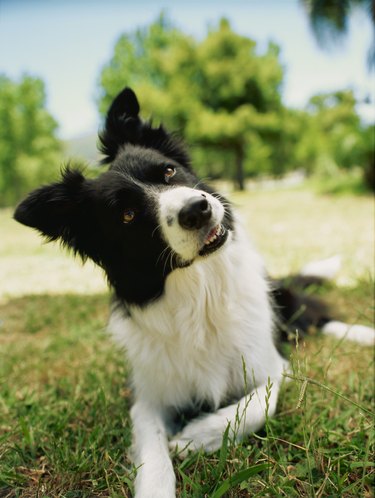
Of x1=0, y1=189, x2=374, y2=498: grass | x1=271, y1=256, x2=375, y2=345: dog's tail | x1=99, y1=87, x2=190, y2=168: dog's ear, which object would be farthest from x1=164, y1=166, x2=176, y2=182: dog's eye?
x1=0, y1=189, x2=374, y2=498: grass

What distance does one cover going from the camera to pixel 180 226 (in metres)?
2.01

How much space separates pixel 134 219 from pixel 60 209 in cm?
43

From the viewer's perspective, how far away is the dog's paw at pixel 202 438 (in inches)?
73.9

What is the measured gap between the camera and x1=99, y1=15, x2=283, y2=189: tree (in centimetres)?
2166

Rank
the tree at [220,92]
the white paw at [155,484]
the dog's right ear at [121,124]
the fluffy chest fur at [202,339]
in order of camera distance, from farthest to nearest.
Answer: the tree at [220,92]
the dog's right ear at [121,124]
the fluffy chest fur at [202,339]
the white paw at [155,484]

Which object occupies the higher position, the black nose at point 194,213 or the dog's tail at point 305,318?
the black nose at point 194,213

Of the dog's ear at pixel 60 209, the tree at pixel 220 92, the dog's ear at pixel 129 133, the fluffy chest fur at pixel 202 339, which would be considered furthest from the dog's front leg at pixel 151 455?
the tree at pixel 220 92

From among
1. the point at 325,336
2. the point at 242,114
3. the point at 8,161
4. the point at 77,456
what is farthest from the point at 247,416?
the point at 8,161

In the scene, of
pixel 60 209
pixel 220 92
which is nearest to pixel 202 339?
pixel 60 209

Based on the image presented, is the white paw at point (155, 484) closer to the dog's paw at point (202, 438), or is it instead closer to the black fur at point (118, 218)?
the dog's paw at point (202, 438)

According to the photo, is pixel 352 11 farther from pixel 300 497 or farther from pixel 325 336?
pixel 300 497

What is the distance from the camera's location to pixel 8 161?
31.7m

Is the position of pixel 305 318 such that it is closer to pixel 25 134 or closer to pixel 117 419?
pixel 117 419

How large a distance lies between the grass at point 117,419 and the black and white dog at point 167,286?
0.23 m
